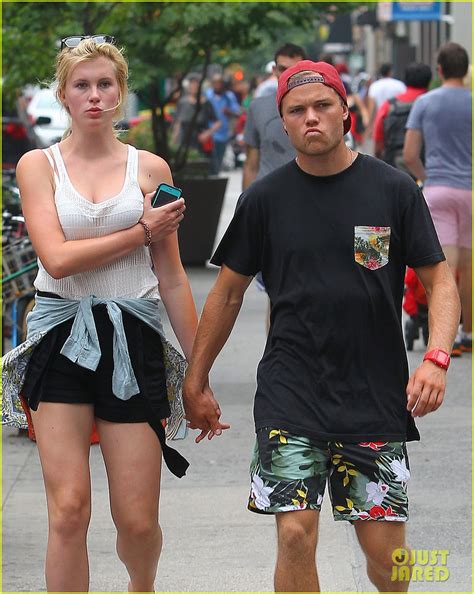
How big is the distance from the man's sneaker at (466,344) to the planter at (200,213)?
4.91 meters

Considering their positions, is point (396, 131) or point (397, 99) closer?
point (396, 131)

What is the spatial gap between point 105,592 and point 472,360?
4.97 metres

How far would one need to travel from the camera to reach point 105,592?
17.6 feet

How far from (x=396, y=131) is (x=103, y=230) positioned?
807 cm

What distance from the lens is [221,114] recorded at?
95.3ft

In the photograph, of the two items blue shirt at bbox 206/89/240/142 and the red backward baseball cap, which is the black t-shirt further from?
blue shirt at bbox 206/89/240/142

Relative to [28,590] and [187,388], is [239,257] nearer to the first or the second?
[187,388]

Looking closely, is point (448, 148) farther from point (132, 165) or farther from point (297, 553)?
point (297, 553)

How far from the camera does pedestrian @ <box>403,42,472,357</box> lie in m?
9.65

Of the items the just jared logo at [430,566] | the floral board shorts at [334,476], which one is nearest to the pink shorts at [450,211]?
the just jared logo at [430,566]

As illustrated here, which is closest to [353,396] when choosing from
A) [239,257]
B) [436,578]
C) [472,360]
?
[239,257]

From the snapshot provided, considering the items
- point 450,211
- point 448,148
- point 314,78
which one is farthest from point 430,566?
point 448,148

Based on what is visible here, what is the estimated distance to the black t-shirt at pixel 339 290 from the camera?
4129 mm

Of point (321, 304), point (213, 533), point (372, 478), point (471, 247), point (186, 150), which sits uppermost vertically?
point (321, 304)
